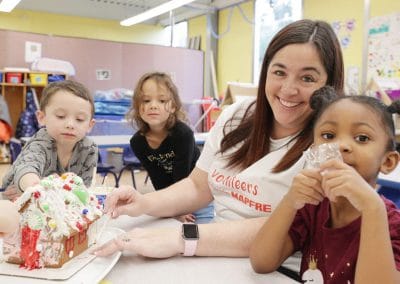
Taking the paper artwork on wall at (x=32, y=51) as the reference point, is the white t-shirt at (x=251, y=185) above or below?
below

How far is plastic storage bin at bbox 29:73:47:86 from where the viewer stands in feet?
22.2

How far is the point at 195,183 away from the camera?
144 centimetres

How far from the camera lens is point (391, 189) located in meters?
2.03

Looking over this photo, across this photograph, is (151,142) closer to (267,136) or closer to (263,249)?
(267,136)

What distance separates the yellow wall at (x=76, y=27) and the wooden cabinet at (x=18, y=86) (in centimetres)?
264

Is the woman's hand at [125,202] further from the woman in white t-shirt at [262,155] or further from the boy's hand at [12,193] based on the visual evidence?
the boy's hand at [12,193]

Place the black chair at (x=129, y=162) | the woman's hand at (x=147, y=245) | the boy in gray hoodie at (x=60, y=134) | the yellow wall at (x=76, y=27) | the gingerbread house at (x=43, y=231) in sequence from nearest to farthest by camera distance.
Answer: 1. the gingerbread house at (x=43, y=231)
2. the woman's hand at (x=147, y=245)
3. the boy in gray hoodie at (x=60, y=134)
4. the black chair at (x=129, y=162)
5. the yellow wall at (x=76, y=27)

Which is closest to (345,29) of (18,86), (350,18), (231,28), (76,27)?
(350,18)

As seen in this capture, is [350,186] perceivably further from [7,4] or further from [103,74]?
[7,4]

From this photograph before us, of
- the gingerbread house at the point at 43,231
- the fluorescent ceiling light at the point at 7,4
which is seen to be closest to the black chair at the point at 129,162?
the gingerbread house at the point at 43,231

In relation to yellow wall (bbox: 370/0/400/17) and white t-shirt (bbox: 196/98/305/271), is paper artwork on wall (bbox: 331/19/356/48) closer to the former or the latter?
yellow wall (bbox: 370/0/400/17)

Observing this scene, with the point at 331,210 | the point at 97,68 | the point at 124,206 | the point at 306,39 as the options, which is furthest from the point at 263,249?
the point at 97,68

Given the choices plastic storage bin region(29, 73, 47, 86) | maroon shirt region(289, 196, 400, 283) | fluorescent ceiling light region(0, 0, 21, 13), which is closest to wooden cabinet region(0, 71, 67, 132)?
plastic storage bin region(29, 73, 47, 86)

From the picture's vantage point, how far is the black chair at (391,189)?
1.90 metres
